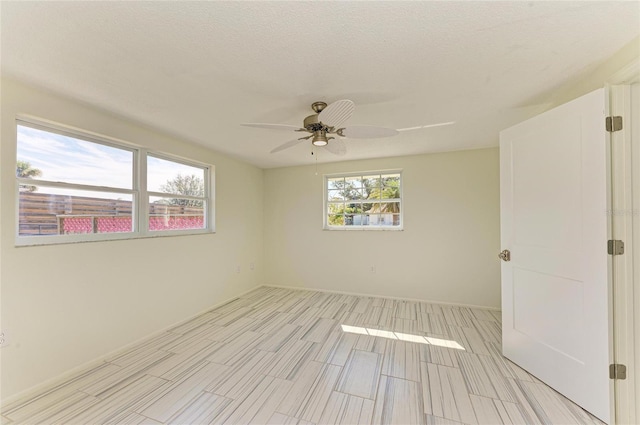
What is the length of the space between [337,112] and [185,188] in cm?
256

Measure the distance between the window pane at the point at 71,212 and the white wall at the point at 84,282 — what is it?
0.14m

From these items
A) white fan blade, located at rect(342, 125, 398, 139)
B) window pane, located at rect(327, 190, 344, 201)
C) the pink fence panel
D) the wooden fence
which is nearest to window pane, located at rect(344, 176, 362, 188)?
window pane, located at rect(327, 190, 344, 201)

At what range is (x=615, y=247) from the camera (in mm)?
1455

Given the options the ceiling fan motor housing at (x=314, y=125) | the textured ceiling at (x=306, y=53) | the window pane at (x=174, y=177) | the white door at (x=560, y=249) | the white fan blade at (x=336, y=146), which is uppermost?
the textured ceiling at (x=306, y=53)

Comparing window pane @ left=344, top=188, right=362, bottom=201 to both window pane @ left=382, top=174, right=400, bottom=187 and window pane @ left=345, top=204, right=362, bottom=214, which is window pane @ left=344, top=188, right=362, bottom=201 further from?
window pane @ left=382, top=174, right=400, bottom=187

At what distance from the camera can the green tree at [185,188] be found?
3005mm

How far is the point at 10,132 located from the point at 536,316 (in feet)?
13.8

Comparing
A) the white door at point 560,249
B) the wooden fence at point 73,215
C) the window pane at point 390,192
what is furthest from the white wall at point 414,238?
the wooden fence at point 73,215

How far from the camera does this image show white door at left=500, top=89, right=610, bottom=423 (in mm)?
1505

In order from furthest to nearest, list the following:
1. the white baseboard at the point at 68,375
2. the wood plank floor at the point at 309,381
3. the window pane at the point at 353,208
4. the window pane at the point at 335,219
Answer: the window pane at the point at 335,219, the window pane at the point at 353,208, the white baseboard at the point at 68,375, the wood plank floor at the point at 309,381

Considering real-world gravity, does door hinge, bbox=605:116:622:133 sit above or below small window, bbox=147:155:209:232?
above

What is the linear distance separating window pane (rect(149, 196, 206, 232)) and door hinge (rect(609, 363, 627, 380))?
4.01m

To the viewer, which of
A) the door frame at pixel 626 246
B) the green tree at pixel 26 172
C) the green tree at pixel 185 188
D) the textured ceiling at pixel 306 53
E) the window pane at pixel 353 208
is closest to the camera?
the textured ceiling at pixel 306 53

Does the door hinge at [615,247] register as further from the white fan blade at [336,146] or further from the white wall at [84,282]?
the white wall at [84,282]
